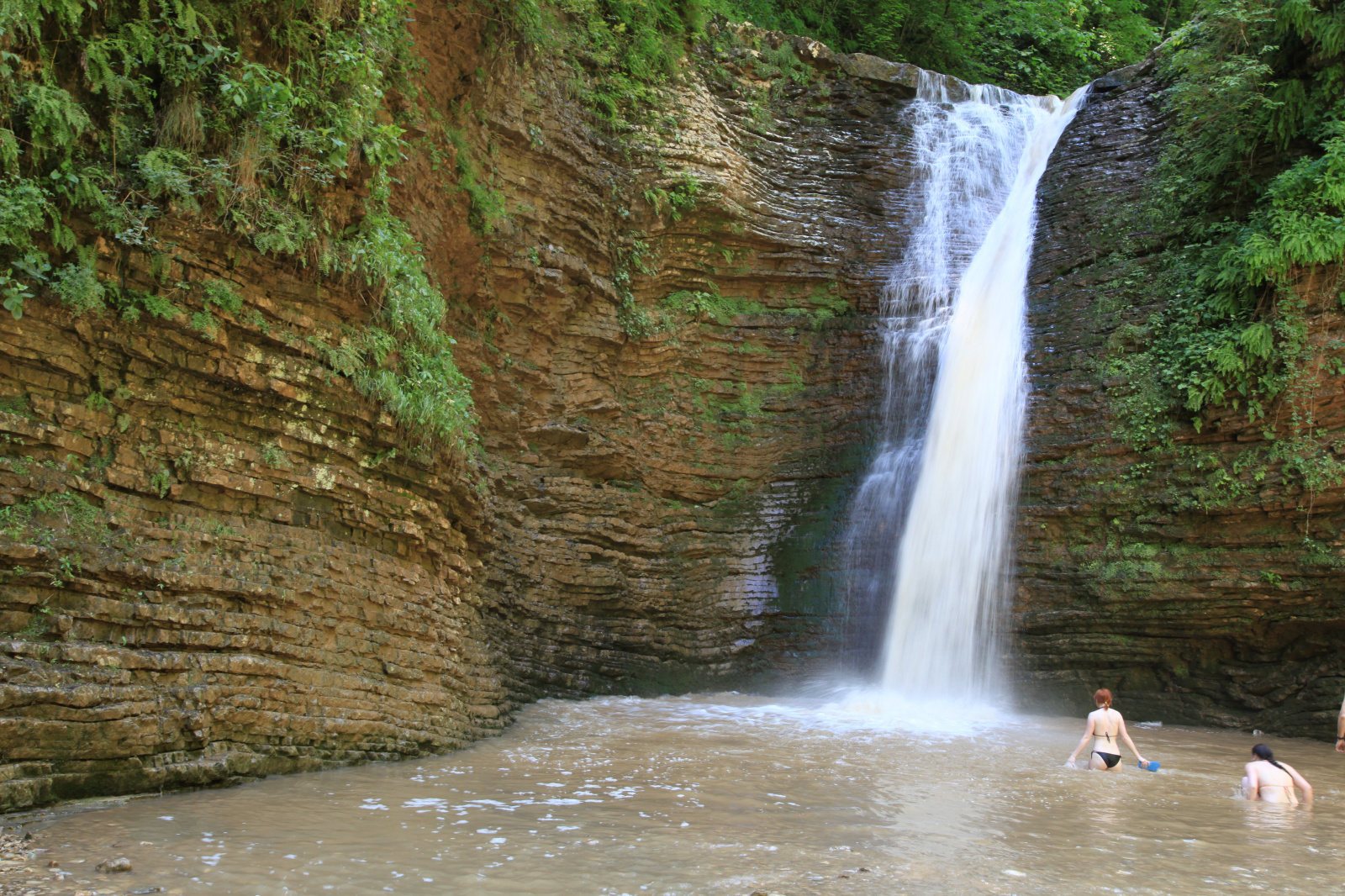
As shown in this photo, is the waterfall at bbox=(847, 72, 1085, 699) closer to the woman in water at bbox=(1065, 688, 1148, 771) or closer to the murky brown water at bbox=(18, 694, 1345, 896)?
the murky brown water at bbox=(18, 694, 1345, 896)

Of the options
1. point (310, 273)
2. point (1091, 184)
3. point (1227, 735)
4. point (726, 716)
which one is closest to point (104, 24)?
point (310, 273)

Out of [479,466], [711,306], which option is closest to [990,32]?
[711,306]

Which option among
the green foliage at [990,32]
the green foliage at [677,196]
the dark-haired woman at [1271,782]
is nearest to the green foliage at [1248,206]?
the dark-haired woman at [1271,782]

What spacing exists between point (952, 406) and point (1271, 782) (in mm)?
8043

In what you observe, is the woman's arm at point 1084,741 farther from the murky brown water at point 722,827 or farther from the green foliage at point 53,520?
the green foliage at point 53,520

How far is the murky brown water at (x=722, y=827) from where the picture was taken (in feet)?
14.6

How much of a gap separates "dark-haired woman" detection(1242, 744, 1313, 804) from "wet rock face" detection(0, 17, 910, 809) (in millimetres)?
7148

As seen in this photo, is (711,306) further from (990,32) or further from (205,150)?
(990,32)

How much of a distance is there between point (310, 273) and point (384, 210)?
A: 1.46m

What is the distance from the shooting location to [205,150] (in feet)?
22.9

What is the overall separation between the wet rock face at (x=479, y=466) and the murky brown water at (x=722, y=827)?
2.76ft

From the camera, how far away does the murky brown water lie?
14.6ft

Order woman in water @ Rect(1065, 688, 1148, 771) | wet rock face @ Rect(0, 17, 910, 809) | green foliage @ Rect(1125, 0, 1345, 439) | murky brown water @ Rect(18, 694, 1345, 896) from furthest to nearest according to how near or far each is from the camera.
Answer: green foliage @ Rect(1125, 0, 1345, 439) → woman in water @ Rect(1065, 688, 1148, 771) → wet rock face @ Rect(0, 17, 910, 809) → murky brown water @ Rect(18, 694, 1345, 896)

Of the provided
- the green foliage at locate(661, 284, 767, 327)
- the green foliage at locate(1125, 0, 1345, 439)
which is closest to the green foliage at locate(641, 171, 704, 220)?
the green foliage at locate(661, 284, 767, 327)
